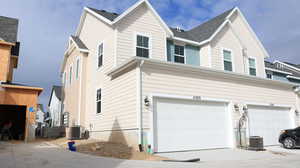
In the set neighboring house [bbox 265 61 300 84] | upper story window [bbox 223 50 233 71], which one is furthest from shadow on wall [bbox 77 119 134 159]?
neighboring house [bbox 265 61 300 84]

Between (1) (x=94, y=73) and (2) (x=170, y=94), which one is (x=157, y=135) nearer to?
(2) (x=170, y=94)

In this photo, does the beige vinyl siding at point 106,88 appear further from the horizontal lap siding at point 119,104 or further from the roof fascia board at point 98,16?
the roof fascia board at point 98,16

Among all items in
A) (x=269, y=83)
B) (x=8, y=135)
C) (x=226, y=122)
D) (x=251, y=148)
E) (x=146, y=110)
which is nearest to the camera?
(x=146, y=110)

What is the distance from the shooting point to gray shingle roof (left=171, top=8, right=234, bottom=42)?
1780 cm

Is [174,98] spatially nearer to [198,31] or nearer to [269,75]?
[198,31]

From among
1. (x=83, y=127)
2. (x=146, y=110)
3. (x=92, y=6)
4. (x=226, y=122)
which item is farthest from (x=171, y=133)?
(x=92, y=6)

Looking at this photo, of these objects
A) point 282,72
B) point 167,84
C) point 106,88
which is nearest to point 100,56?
point 106,88

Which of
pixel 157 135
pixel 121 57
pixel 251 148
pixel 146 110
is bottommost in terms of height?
pixel 251 148

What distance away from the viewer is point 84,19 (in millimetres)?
18656

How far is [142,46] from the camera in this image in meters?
14.8

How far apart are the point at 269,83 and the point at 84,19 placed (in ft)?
44.6

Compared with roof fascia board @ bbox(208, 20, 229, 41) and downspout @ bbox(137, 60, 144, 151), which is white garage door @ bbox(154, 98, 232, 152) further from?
roof fascia board @ bbox(208, 20, 229, 41)

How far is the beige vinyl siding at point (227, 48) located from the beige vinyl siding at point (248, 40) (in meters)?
1.35

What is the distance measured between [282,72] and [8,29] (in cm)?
2493
